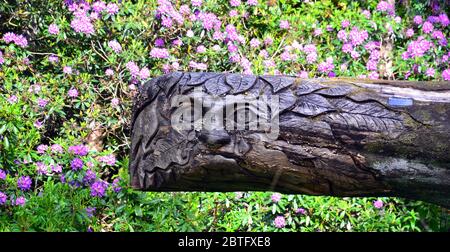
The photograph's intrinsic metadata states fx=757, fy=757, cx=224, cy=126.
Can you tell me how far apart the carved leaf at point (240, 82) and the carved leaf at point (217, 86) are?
0.02m

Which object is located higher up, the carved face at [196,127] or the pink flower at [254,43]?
the pink flower at [254,43]

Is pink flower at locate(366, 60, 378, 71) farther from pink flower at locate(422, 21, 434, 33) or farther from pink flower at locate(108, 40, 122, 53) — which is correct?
pink flower at locate(108, 40, 122, 53)

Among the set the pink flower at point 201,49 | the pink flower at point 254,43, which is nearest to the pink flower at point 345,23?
the pink flower at point 254,43

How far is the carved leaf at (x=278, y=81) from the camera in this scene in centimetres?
213

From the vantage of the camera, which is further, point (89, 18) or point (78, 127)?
point (89, 18)


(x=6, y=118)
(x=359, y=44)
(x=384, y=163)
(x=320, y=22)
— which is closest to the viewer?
(x=384, y=163)

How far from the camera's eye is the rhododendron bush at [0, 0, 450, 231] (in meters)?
3.52

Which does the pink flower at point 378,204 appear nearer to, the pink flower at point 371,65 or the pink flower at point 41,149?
the pink flower at point 371,65

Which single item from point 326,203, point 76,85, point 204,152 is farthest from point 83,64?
point 204,152

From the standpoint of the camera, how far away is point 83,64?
14.1 feet

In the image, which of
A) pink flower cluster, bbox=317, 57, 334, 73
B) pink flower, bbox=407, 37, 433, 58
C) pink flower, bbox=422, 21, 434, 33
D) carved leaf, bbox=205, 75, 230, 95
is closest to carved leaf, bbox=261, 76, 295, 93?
carved leaf, bbox=205, 75, 230, 95

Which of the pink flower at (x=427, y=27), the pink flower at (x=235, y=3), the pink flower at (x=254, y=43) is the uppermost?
the pink flower at (x=235, y=3)

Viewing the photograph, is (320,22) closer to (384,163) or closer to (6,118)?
(6,118)
